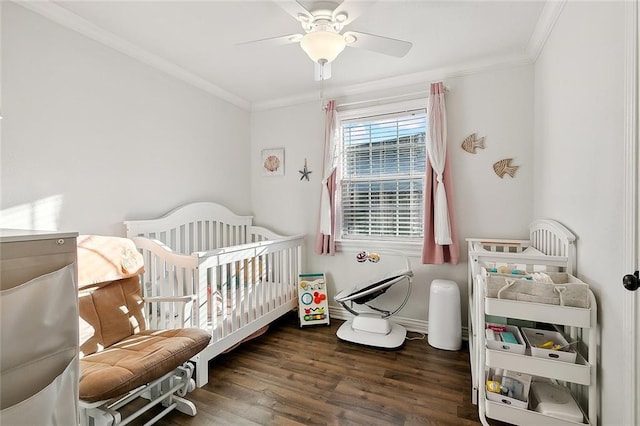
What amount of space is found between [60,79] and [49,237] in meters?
1.52

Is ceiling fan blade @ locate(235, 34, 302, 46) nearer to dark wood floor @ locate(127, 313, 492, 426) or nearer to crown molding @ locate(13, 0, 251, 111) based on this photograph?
crown molding @ locate(13, 0, 251, 111)

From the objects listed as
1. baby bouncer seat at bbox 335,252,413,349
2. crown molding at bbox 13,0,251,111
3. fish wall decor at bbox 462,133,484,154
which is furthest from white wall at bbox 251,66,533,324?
crown molding at bbox 13,0,251,111

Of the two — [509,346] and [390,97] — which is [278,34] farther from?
[509,346]

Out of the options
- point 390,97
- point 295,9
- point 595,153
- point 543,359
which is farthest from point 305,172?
point 543,359

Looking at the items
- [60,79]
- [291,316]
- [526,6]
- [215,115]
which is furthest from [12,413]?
[526,6]

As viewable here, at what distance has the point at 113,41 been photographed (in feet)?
6.83

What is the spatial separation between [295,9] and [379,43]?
54 cm

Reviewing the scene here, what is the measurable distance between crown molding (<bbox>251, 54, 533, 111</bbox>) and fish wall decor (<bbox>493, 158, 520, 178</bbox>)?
79 centimetres

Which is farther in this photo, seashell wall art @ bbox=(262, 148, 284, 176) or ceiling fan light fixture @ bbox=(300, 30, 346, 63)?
seashell wall art @ bbox=(262, 148, 284, 176)

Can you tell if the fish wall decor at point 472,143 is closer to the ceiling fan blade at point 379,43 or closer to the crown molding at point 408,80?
the crown molding at point 408,80

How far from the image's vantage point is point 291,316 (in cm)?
318

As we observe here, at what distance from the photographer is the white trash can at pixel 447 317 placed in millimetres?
2379

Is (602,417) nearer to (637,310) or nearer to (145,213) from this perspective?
(637,310)

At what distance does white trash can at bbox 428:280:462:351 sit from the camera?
2.38 metres
